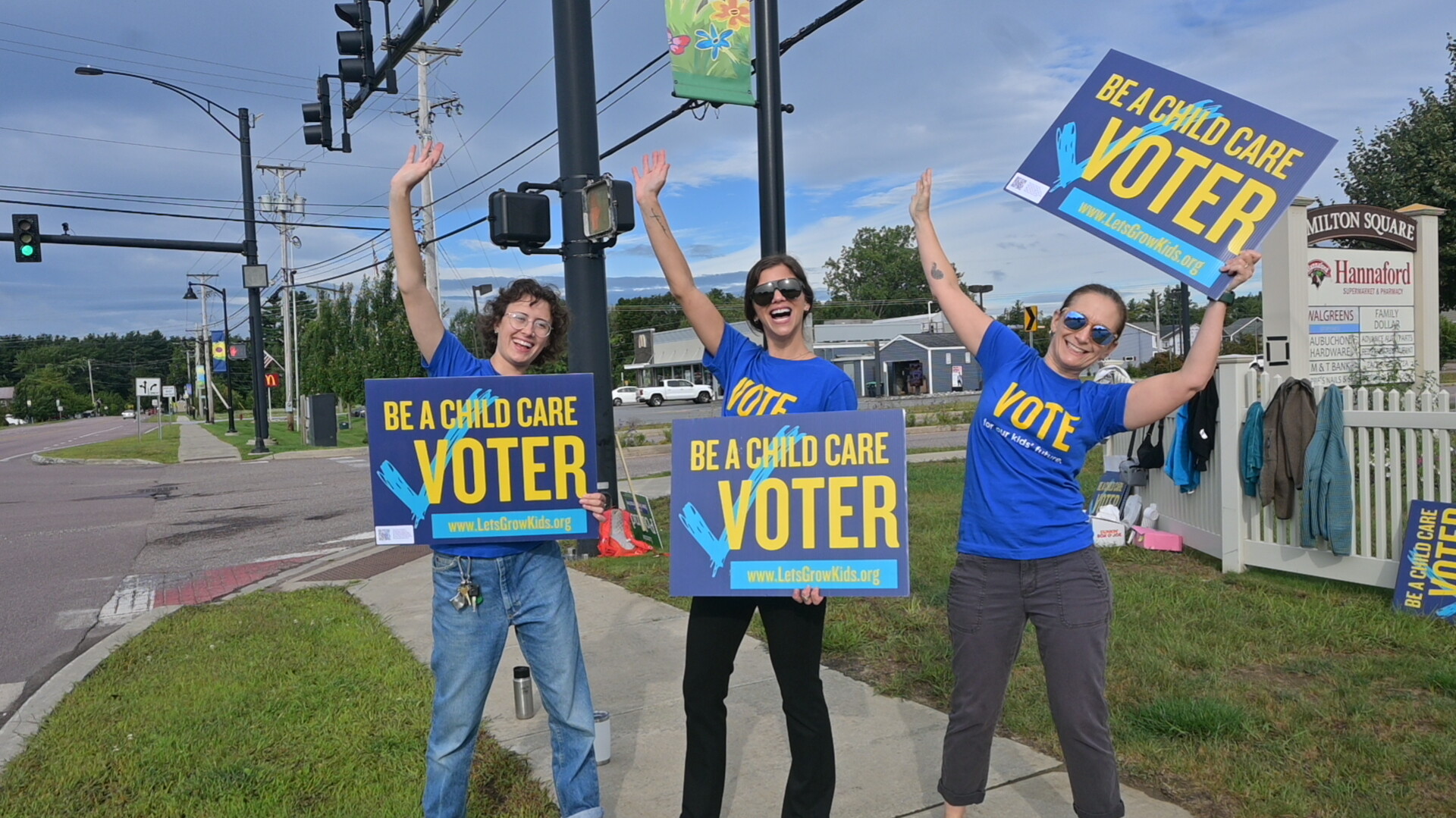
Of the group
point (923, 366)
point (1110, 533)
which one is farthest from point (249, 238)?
point (923, 366)

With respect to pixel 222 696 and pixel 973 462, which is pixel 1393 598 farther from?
pixel 222 696

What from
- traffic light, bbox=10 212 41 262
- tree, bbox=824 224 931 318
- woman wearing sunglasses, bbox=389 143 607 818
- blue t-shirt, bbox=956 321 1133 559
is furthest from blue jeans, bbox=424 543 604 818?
tree, bbox=824 224 931 318

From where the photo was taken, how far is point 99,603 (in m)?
8.39

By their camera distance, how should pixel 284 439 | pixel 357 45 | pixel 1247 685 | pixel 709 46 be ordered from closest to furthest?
pixel 1247 685
pixel 709 46
pixel 357 45
pixel 284 439

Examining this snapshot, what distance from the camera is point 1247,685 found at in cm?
477

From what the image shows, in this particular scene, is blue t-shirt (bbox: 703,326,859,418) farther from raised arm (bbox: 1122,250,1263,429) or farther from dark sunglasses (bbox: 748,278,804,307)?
raised arm (bbox: 1122,250,1263,429)

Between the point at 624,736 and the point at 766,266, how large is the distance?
96.1 inches

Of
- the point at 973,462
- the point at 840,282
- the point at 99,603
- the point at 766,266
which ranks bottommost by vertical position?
the point at 99,603

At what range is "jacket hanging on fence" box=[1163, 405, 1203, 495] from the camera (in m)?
7.83

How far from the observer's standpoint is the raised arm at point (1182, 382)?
2842 millimetres

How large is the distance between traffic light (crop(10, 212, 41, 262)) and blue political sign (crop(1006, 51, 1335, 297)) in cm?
2287

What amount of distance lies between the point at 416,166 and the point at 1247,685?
4.36 metres

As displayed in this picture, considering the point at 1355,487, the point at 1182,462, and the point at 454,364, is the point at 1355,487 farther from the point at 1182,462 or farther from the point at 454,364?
the point at 454,364

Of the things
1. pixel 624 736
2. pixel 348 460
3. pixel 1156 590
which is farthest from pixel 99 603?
pixel 348 460
